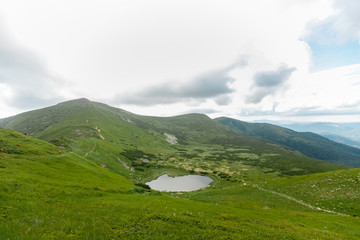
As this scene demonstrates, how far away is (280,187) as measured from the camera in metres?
62.2

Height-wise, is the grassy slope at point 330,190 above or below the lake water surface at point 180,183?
above

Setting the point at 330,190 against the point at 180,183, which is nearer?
the point at 330,190

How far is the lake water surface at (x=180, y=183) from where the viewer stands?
9294cm

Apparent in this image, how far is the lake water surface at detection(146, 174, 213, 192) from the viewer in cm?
→ 9294

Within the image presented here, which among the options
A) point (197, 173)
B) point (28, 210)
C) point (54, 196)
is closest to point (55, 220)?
point (28, 210)

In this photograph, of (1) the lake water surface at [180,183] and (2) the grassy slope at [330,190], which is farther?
(1) the lake water surface at [180,183]

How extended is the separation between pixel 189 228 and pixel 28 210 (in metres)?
14.8

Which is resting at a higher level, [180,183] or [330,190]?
[330,190]

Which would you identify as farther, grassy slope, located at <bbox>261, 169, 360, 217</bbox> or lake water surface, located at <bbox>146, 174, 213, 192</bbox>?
lake water surface, located at <bbox>146, 174, 213, 192</bbox>

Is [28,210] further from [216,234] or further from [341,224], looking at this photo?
[341,224]

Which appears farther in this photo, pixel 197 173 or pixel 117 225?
pixel 197 173

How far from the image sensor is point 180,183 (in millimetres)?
105062

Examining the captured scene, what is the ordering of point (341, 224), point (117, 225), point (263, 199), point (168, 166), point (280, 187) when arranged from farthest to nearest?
point (168, 166) → point (280, 187) → point (263, 199) → point (341, 224) → point (117, 225)

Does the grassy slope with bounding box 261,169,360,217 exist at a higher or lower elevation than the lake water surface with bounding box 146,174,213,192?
higher
